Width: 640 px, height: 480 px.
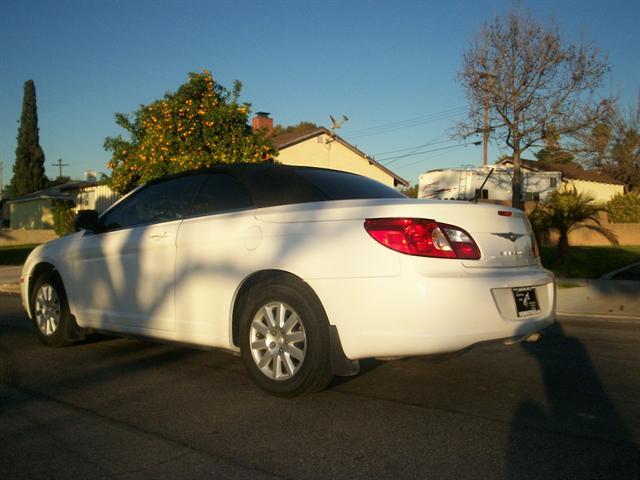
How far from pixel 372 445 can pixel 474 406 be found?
103cm

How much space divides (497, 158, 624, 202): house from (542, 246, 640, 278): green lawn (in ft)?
66.1

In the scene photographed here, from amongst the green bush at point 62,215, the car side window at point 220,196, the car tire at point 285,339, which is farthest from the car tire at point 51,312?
the green bush at point 62,215

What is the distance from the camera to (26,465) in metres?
3.41

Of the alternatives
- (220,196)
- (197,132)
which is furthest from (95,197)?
(220,196)

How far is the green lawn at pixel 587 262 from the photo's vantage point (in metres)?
15.8

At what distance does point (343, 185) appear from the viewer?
17.2 feet

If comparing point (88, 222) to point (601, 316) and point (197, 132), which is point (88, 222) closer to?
point (601, 316)

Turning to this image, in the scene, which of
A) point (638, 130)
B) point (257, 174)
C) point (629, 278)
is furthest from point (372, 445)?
point (638, 130)

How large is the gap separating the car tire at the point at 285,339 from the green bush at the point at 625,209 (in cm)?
3341

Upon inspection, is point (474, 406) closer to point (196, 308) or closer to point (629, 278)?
point (196, 308)

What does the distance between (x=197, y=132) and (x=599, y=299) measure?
11751 millimetres

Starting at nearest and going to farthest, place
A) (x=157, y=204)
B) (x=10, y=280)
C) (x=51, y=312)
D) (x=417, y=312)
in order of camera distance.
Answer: (x=417, y=312) → (x=157, y=204) → (x=51, y=312) → (x=10, y=280)

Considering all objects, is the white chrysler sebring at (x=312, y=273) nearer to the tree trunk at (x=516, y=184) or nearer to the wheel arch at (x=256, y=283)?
the wheel arch at (x=256, y=283)

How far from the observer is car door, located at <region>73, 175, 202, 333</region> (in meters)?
5.35
